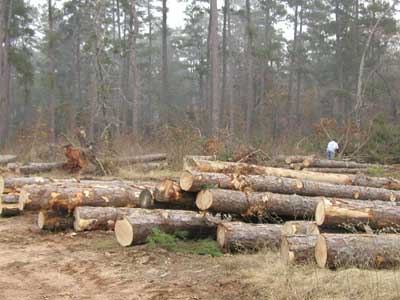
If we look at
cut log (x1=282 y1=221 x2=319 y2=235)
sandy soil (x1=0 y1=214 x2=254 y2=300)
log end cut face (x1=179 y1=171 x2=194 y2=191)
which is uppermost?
log end cut face (x1=179 y1=171 x2=194 y2=191)

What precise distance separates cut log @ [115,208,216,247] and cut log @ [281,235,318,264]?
1.98 meters

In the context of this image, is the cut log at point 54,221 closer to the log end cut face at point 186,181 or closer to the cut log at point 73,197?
the cut log at point 73,197

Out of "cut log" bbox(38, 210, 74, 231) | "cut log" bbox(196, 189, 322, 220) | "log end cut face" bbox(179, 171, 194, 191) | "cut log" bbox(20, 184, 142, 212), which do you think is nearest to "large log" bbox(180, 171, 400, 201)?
"log end cut face" bbox(179, 171, 194, 191)

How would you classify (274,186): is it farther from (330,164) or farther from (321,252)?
(330,164)

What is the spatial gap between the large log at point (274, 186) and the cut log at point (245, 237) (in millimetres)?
1121

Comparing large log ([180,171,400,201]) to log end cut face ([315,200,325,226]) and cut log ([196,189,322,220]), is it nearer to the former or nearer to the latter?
cut log ([196,189,322,220])

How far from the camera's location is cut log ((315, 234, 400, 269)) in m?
5.80

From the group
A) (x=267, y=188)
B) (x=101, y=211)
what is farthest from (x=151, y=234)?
(x=267, y=188)

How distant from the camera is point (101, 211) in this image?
29.0 ft

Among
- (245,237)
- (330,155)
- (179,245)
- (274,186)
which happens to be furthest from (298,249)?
(330,155)

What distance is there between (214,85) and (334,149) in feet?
21.7

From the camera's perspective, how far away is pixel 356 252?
5898 mm

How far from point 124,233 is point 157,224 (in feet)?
1.60

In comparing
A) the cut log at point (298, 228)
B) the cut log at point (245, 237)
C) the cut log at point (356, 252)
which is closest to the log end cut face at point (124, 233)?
the cut log at point (245, 237)
